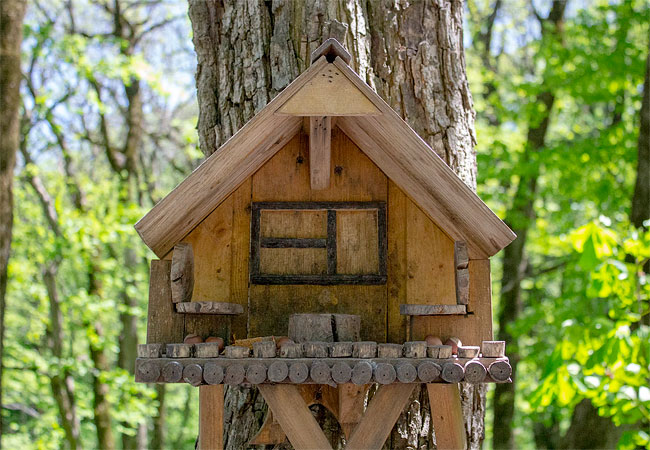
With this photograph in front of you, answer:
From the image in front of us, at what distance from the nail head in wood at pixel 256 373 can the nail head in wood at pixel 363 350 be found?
314 mm

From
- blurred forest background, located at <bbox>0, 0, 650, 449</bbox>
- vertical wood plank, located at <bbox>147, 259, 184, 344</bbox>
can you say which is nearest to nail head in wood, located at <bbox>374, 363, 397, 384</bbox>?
vertical wood plank, located at <bbox>147, 259, 184, 344</bbox>

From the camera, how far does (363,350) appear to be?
2455mm

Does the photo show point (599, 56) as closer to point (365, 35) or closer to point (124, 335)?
point (365, 35)

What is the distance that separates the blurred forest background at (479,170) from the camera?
10.2 metres

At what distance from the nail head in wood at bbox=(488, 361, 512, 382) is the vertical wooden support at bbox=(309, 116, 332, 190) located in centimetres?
99

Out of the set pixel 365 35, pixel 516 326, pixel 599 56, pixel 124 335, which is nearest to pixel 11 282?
pixel 124 335

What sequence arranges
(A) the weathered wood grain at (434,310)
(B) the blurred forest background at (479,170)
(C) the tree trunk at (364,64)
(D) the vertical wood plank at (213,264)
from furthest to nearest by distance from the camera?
(B) the blurred forest background at (479,170) → (C) the tree trunk at (364,64) → (D) the vertical wood plank at (213,264) → (A) the weathered wood grain at (434,310)

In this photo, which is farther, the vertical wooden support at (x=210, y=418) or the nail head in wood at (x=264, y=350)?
the vertical wooden support at (x=210, y=418)

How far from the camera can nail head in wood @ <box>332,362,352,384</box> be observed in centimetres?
240

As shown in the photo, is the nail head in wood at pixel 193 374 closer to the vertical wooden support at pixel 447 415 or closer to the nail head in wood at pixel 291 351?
the nail head in wood at pixel 291 351

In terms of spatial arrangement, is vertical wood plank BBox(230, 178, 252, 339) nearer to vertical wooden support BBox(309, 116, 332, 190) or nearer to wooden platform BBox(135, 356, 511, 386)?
vertical wooden support BBox(309, 116, 332, 190)

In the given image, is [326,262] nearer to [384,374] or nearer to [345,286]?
[345,286]

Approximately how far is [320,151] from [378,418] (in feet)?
3.40

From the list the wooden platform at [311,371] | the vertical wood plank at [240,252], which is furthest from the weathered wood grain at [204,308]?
the wooden platform at [311,371]
